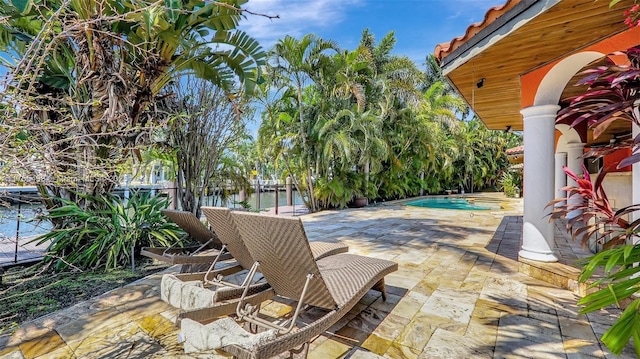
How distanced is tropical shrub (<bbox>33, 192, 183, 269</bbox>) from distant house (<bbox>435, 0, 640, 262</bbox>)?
5.35 m

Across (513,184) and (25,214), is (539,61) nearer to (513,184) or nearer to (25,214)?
(25,214)

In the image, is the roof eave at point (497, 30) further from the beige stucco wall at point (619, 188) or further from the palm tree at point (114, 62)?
the beige stucco wall at point (619, 188)

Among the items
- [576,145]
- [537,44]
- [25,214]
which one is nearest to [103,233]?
[25,214]

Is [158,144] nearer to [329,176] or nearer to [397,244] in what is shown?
[397,244]

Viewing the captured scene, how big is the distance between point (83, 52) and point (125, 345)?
4.00 metres

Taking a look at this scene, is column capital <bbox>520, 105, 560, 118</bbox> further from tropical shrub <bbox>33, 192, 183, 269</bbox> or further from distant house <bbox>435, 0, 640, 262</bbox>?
tropical shrub <bbox>33, 192, 183, 269</bbox>

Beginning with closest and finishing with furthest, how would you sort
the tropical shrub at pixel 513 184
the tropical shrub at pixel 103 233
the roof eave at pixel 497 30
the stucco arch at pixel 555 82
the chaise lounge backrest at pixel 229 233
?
the roof eave at pixel 497 30, the chaise lounge backrest at pixel 229 233, the stucco arch at pixel 555 82, the tropical shrub at pixel 103 233, the tropical shrub at pixel 513 184

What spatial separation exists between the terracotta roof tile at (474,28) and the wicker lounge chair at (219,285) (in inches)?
127

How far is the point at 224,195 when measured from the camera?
748 cm

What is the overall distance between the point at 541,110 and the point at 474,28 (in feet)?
4.90

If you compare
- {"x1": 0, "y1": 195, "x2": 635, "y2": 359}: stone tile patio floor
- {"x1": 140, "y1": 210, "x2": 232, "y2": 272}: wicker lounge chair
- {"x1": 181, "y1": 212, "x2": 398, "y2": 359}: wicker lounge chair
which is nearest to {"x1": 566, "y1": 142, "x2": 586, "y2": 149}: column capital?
{"x1": 0, "y1": 195, "x2": 635, "y2": 359}: stone tile patio floor

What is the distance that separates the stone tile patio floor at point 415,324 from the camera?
7.63ft

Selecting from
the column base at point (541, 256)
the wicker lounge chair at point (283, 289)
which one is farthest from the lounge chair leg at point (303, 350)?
the column base at point (541, 256)

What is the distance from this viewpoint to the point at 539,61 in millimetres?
4082
